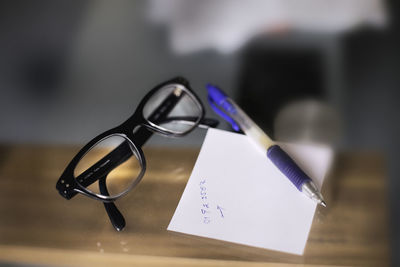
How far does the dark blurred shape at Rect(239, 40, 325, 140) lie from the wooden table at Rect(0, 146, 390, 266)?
12 cm

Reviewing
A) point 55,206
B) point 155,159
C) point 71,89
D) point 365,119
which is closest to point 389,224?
point 365,119

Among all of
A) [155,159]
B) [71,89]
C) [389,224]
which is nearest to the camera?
[389,224]

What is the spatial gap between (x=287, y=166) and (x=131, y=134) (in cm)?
24

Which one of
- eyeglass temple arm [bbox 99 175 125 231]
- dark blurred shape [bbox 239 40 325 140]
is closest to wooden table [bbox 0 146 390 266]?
eyeglass temple arm [bbox 99 175 125 231]

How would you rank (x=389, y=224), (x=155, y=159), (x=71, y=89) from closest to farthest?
(x=389, y=224), (x=155, y=159), (x=71, y=89)

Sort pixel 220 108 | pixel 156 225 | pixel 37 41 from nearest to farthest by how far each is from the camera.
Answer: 1. pixel 156 225
2. pixel 220 108
3. pixel 37 41

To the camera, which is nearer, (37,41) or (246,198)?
(246,198)

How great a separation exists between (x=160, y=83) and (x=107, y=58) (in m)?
0.13

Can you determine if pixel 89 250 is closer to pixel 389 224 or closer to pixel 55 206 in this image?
pixel 55 206

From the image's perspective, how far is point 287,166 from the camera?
0.63 meters

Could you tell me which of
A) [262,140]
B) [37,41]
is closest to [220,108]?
[262,140]

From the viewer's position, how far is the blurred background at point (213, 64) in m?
0.72

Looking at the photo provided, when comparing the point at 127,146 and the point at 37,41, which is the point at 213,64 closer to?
the point at 127,146

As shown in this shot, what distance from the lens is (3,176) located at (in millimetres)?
730
